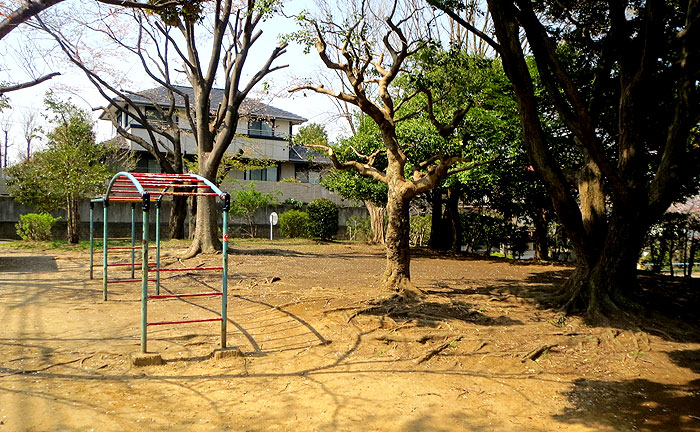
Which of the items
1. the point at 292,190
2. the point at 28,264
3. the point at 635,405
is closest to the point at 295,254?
the point at 28,264

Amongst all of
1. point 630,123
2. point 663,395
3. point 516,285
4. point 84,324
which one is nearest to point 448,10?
point 630,123

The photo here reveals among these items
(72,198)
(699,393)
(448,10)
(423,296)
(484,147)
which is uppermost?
(448,10)

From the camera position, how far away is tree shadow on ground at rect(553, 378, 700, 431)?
15.0ft

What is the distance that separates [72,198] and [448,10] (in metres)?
13.3

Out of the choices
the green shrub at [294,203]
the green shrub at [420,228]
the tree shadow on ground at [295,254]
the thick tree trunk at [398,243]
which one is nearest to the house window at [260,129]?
the green shrub at [294,203]

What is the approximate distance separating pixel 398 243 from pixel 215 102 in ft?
80.0

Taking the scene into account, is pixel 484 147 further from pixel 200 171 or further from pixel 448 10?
pixel 200 171

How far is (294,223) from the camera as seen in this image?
21.7 metres

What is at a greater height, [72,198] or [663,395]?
[72,198]

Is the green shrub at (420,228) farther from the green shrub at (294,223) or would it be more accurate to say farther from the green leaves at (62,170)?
the green leaves at (62,170)

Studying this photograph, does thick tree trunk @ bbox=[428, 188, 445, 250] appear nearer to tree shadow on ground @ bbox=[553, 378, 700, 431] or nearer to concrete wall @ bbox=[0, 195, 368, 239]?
concrete wall @ bbox=[0, 195, 368, 239]

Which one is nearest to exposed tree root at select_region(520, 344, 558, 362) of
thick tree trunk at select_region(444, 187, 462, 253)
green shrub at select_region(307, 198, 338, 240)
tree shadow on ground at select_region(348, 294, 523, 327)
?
tree shadow on ground at select_region(348, 294, 523, 327)

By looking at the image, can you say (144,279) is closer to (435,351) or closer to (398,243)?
(435,351)

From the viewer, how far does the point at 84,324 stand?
6.86 meters
